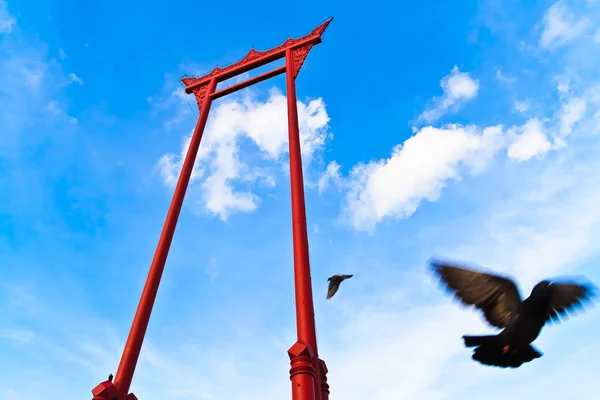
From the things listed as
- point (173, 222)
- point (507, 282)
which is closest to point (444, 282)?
point (507, 282)

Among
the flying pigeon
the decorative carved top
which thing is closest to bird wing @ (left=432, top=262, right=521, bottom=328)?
the flying pigeon

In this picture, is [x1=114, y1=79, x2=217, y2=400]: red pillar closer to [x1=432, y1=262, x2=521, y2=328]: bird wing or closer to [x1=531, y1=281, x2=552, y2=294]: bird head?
[x1=432, y1=262, x2=521, y2=328]: bird wing

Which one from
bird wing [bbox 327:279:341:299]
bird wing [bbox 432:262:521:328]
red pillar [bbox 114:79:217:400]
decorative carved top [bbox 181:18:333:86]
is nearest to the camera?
bird wing [bbox 432:262:521:328]

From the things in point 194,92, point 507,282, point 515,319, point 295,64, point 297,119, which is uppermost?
point 194,92

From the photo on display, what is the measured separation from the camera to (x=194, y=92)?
8.15m

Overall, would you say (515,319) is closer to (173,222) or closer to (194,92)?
(173,222)

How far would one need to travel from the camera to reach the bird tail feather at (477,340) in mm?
3406

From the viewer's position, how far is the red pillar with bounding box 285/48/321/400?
9.88 ft

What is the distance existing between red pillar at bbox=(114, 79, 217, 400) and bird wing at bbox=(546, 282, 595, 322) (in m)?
3.70

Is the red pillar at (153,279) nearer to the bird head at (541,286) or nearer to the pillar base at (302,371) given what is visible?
the pillar base at (302,371)

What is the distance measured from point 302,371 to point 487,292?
176 centimetres

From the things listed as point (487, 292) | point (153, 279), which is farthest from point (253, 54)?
point (487, 292)

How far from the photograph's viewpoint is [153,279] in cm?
497

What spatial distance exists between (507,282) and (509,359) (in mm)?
641
